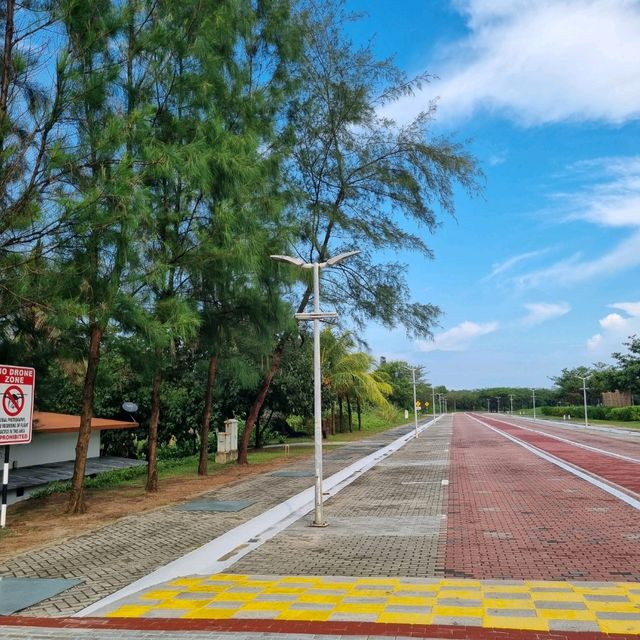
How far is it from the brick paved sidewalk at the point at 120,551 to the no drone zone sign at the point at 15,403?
2.10 meters

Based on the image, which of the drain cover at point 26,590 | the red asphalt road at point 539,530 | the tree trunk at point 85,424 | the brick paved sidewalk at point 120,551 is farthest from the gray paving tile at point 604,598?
the tree trunk at point 85,424

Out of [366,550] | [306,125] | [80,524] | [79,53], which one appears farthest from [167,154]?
[306,125]

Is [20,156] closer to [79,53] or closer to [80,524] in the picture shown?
[79,53]

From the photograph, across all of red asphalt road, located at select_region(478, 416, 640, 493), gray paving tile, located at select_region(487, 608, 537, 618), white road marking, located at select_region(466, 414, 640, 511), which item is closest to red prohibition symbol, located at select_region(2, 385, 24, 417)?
gray paving tile, located at select_region(487, 608, 537, 618)

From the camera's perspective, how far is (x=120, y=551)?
8.71 meters

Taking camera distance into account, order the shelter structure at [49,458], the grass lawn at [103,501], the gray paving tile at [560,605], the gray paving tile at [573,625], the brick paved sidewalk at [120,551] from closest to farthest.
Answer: the gray paving tile at [573,625]
the gray paving tile at [560,605]
the brick paved sidewalk at [120,551]
the grass lawn at [103,501]
the shelter structure at [49,458]

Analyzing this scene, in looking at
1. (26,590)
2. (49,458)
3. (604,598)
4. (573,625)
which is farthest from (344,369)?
(573,625)

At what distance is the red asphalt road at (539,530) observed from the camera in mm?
7166

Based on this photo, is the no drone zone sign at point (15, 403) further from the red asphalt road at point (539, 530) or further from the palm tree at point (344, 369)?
the palm tree at point (344, 369)

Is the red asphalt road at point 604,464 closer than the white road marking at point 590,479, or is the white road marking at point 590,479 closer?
the white road marking at point 590,479

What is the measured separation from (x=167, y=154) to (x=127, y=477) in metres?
13.0

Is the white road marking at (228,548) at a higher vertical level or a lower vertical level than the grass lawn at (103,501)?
higher

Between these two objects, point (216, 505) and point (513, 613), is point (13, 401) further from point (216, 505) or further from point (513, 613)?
point (513, 613)

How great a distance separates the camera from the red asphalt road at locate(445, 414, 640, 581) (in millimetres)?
7166
